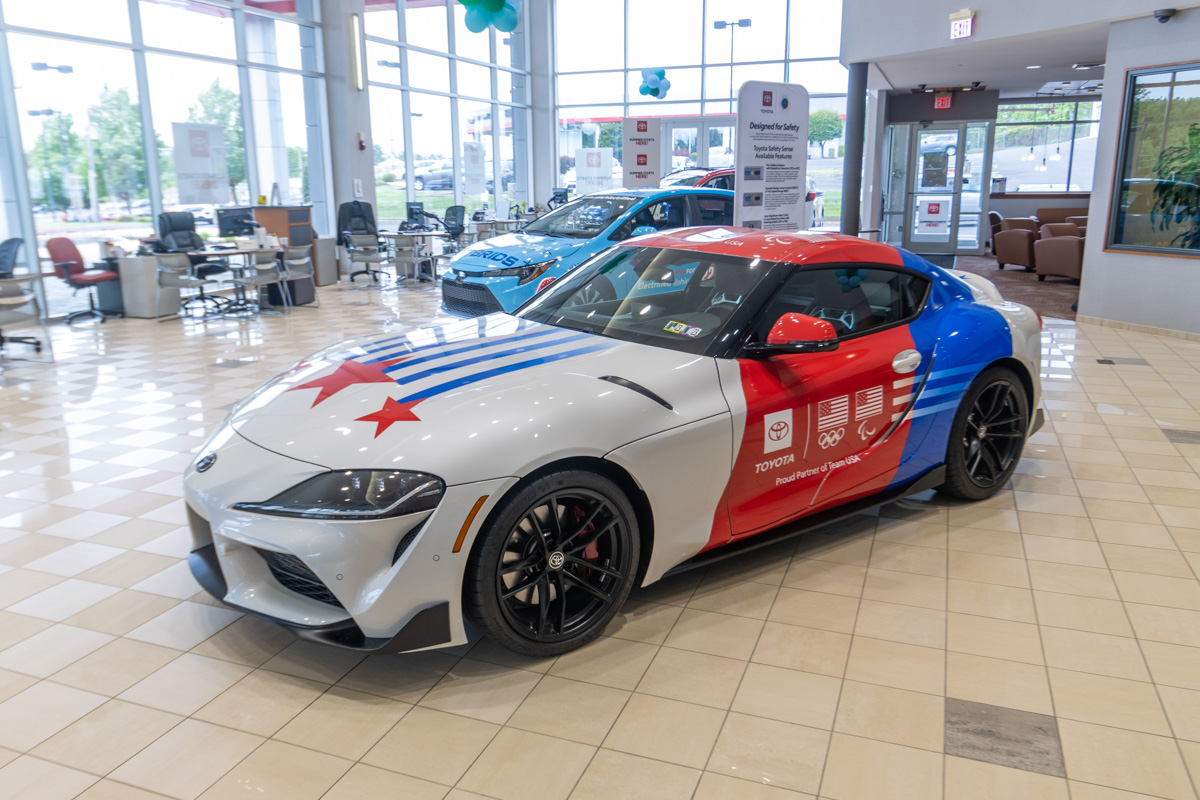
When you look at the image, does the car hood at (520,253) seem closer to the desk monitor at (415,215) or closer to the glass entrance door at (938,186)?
the desk monitor at (415,215)

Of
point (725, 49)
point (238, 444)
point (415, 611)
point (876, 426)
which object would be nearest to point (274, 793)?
point (415, 611)

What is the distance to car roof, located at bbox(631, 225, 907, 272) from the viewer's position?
11.1 feet

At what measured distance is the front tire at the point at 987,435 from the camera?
3.81 m

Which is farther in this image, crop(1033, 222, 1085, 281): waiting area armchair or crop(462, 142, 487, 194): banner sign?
crop(462, 142, 487, 194): banner sign

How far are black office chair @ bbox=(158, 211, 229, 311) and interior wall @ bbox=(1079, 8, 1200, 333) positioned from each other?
1028cm

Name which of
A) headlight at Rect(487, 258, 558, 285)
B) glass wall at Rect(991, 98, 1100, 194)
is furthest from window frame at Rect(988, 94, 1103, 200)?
headlight at Rect(487, 258, 558, 285)

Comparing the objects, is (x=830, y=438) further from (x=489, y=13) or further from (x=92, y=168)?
(x=489, y=13)

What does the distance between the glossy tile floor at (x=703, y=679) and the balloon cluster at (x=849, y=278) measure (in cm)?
109

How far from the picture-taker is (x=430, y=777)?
87.1 inches

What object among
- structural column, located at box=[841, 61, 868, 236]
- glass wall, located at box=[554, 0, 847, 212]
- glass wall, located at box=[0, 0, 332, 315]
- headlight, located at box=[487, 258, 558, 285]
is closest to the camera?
headlight, located at box=[487, 258, 558, 285]

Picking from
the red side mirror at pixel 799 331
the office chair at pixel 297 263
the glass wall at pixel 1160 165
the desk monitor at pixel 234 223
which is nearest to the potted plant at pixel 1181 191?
the glass wall at pixel 1160 165

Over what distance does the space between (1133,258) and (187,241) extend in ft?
35.8

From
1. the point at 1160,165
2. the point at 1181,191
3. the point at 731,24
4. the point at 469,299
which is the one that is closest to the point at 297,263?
the point at 469,299

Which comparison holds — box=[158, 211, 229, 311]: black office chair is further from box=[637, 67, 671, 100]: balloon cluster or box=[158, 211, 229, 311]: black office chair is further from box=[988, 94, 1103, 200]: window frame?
box=[988, 94, 1103, 200]: window frame
